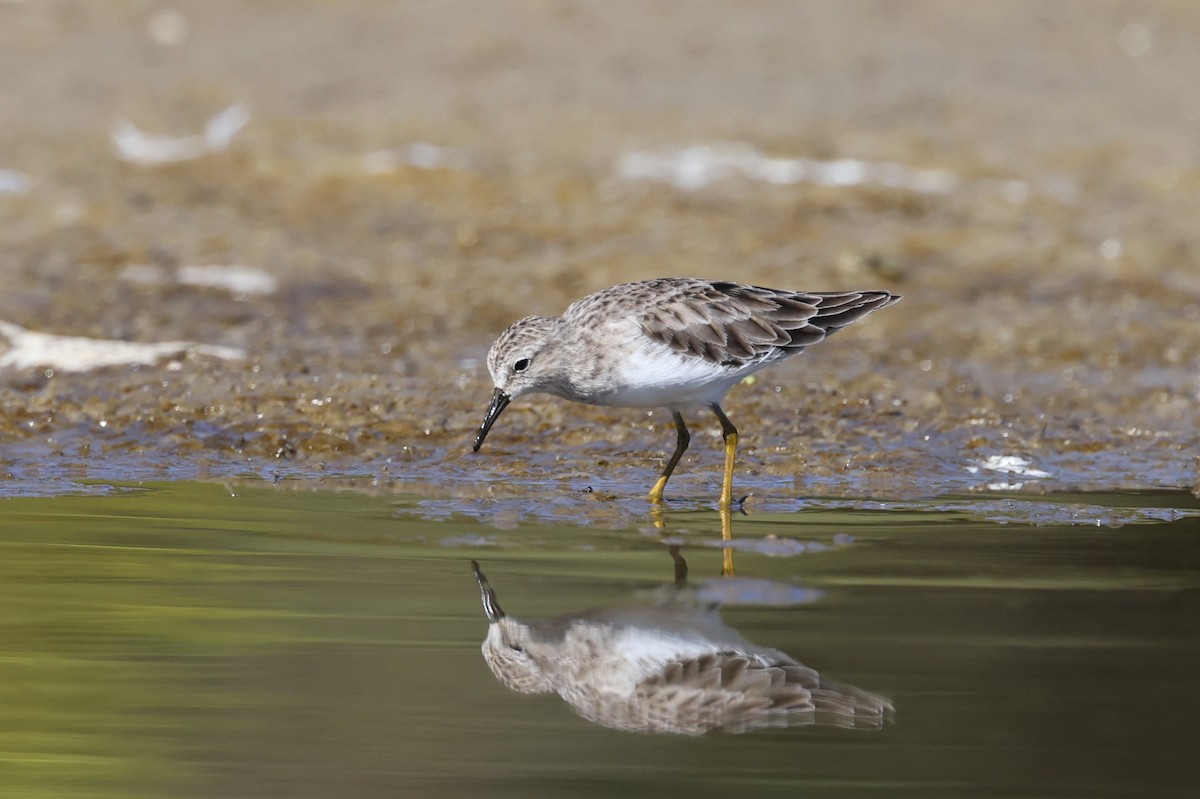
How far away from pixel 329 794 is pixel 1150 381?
823 cm

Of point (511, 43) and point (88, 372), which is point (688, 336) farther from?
point (511, 43)

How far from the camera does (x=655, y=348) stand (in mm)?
8367

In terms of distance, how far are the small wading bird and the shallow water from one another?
2.45 feet

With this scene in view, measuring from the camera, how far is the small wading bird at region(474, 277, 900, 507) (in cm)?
833

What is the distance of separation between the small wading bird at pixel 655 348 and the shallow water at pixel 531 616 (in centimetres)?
75

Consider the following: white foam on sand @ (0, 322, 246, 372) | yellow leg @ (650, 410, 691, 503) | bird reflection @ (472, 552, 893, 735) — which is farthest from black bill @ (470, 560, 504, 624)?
white foam on sand @ (0, 322, 246, 372)

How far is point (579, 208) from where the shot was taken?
13797 mm

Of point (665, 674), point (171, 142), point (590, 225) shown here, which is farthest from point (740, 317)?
point (171, 142)

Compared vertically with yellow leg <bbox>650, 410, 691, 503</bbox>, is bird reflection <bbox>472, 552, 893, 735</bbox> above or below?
below

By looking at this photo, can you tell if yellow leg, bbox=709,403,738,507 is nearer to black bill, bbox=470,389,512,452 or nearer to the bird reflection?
black bill, bbox=470,389,512,452

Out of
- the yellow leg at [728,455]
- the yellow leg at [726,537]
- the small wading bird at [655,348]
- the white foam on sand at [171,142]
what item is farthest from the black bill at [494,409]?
the white foam on sand at [171,142]

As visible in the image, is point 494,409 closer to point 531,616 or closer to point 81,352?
point 531,616

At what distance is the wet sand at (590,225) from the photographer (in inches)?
379

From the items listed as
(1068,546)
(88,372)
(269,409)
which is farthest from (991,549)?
(88,372)
